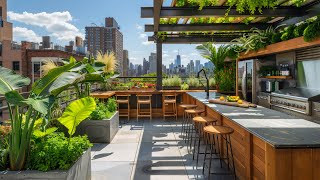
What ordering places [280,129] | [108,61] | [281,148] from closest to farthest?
[281,148]
[280,129]
[108,61]

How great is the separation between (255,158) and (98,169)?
2.37 metres

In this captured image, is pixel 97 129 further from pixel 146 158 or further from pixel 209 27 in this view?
pixel 209 27

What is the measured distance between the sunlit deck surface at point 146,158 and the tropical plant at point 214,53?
309 cm

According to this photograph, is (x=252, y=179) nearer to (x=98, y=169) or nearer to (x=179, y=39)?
(x=98, y=169)

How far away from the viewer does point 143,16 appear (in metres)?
5.62

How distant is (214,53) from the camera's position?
29.2ft

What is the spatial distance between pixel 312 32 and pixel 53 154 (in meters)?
3.97

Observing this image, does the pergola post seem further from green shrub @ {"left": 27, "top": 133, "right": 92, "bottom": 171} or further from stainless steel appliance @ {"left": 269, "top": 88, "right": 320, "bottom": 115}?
green shrub @ {"left": 27, "top": 133, "right": 92, "bottom": 171}

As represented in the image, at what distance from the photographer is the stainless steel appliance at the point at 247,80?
684 centimetres

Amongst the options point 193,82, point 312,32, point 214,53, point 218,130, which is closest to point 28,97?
point 218,130

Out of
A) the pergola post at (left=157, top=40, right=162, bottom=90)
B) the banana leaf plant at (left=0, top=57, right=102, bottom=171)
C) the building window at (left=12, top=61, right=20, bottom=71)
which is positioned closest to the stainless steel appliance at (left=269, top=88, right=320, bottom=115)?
the banana leaf plant at (left=0, top=57, right=102, bottom=171)

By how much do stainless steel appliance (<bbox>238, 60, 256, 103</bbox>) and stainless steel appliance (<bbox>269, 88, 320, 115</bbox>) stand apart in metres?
0.97

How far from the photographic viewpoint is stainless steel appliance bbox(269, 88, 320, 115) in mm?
4531

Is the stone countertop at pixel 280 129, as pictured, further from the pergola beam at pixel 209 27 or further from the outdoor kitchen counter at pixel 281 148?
the pergola beam at pixel 209 27
